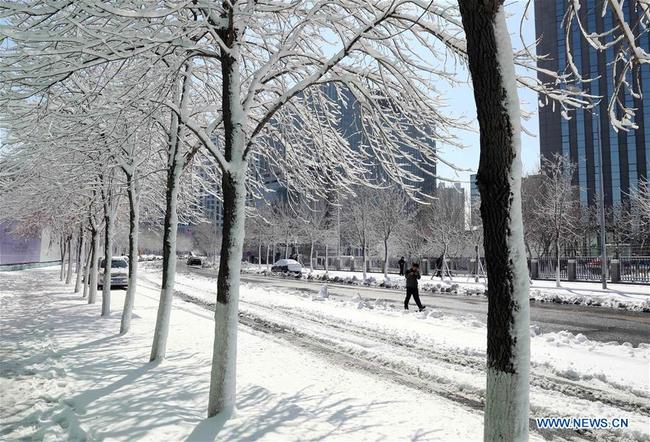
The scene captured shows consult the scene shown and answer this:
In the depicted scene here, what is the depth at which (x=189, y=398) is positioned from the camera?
6.02 meters

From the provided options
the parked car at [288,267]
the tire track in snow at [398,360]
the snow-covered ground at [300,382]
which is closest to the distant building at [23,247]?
the parked car at [288,267]

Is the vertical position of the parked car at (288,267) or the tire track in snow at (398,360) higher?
the parked car at (288,267)

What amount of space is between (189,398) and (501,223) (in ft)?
15.8

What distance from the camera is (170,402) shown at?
5824 mm

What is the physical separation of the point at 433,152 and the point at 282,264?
39.4 meters

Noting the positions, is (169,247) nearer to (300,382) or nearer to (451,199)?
(300,382)

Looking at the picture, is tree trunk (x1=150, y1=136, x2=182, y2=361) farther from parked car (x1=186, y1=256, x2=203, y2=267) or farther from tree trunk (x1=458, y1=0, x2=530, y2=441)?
parked car (x1=186, y1=256, x2=203, y2=267)

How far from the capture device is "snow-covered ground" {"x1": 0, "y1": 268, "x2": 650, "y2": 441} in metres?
5.09

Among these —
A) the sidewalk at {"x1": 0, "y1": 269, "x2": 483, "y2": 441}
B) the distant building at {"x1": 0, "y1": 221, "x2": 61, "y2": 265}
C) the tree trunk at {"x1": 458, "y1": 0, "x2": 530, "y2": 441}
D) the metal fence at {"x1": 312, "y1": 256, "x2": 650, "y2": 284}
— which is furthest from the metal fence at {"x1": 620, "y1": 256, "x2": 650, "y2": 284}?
the distant building at {"x1": 0, "y1": 221, "x2": 61, "y2": 265}

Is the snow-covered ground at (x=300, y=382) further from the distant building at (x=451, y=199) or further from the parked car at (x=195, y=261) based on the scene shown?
the parked car at (x=195, y=261)

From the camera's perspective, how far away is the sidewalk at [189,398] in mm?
4949

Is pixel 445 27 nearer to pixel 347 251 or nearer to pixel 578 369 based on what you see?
pixel 578 369

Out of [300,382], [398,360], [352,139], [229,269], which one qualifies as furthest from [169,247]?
[352,139]

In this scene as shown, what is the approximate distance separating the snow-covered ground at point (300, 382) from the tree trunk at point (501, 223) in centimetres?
222
